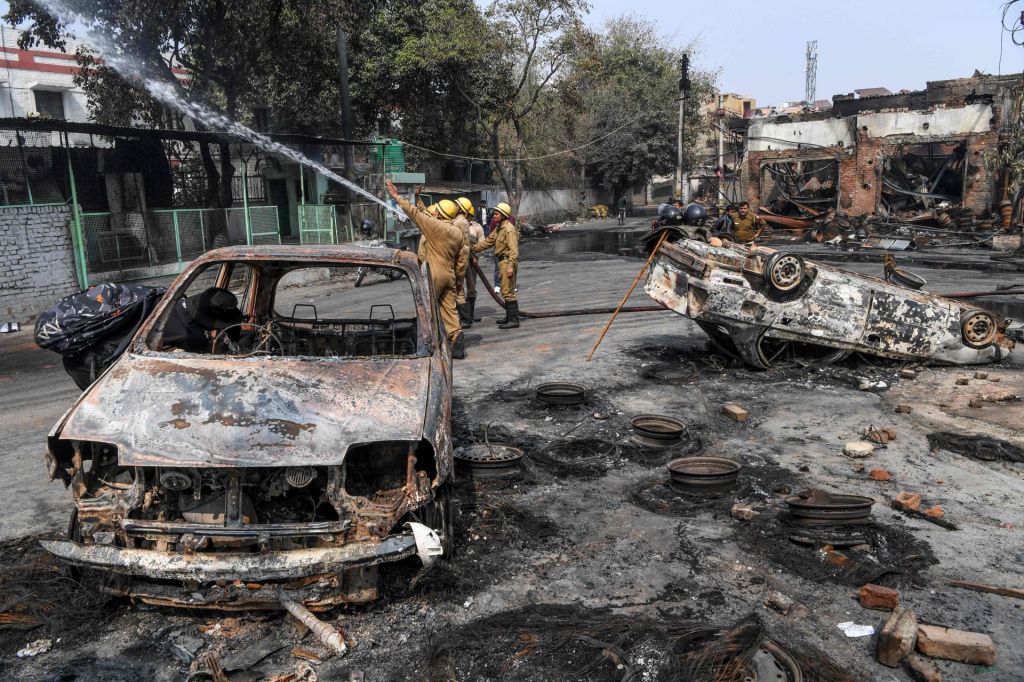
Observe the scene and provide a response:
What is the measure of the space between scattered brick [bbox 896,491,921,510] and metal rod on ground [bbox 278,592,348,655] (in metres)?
3.67

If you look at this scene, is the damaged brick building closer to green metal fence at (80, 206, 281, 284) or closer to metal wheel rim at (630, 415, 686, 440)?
green metal fence at (80, 206, 281, 284)

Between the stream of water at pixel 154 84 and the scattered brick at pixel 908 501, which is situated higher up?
the stream of water at pixel 154 84

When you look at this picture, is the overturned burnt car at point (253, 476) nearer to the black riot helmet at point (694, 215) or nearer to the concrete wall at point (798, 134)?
the black riot helmet at point (694, 215)

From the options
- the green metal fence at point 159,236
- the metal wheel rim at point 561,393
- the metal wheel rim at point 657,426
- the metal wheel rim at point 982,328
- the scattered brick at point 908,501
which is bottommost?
the scattered brick at point 908,501

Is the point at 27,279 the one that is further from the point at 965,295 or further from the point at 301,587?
the point at 965,295

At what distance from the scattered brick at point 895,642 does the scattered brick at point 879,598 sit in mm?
316

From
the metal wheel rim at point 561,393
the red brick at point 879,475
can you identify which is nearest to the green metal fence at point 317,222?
the metal wheel rim at point 561,393

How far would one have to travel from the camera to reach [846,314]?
803 centimetres

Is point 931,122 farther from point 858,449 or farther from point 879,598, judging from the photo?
point 879,598

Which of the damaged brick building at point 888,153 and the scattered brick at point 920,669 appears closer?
the scattered brick at point 920,669

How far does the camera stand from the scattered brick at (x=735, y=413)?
6711mm

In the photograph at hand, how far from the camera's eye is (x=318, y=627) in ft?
10.7

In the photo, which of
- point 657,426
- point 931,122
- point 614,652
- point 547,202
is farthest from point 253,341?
point 547,202

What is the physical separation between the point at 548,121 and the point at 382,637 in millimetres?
38867
